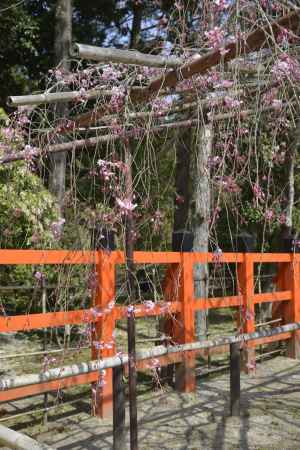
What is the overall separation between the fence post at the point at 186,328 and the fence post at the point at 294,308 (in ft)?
6.99

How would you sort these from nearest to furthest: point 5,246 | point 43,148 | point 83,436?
point 43,148 < point 83,436 < point 5,246

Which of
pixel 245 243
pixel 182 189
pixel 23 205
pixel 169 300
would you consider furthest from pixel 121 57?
pixel 182 189

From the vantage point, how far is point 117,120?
9.45 feet

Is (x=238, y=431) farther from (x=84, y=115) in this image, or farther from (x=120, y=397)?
(x=84, y=115)

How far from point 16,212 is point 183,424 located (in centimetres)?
258

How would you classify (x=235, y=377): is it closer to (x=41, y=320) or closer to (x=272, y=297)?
(x=41, y=320)

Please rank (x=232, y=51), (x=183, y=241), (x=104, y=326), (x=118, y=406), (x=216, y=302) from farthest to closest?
(x=216, y=302) < (x=183, y=241) < (x=104, y=326) < (x=118, y=406) < (x=232, y=51)

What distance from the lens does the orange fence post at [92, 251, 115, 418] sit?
14.3ft

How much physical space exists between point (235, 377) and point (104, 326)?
1085mm

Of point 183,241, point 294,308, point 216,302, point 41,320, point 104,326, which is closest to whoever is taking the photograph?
point 41,320

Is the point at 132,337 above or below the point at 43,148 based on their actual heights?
below

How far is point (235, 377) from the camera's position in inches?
171

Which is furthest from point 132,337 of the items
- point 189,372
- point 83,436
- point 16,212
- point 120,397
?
point 16,212

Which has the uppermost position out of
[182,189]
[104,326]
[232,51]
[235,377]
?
[182,189]
